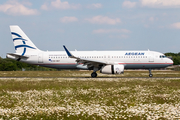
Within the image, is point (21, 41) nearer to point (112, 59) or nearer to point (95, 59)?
point (95, 59)

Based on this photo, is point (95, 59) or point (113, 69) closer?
point (113, 69)

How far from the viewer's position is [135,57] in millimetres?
35094

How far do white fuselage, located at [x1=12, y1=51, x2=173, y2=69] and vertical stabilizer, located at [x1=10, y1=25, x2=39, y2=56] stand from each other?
198cm

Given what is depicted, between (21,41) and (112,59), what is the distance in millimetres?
14126

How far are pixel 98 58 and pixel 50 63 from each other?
6931mm

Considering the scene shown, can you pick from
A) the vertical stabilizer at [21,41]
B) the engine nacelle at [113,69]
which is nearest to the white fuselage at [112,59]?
the engine nacelle at [113,69]

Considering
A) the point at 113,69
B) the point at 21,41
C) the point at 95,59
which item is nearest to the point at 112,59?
the point at 95,59

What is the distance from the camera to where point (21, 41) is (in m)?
38.9

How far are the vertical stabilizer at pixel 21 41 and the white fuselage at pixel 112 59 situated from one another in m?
1.98

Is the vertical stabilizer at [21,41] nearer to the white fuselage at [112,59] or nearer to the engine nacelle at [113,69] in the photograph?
the white fuselage at [112,59]

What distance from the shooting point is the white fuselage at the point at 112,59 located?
115 ft

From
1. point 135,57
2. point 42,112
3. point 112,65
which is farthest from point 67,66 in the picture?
point 42,112

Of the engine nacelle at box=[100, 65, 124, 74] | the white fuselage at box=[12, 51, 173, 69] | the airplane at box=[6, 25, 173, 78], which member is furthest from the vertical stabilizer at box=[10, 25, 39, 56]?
the engine nacelle at box=[100, 65, 124, 74]

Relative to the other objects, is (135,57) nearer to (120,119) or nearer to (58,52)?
(58,52)
